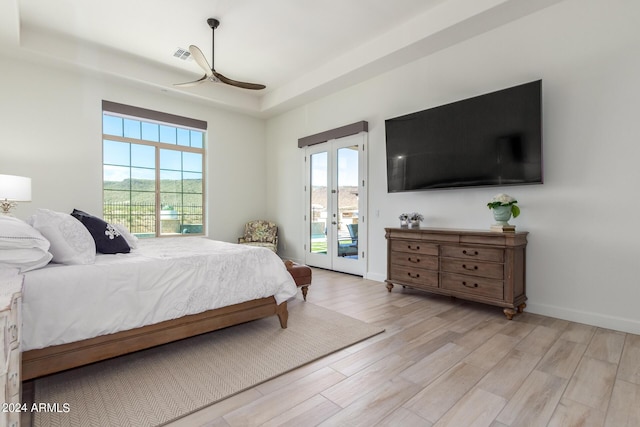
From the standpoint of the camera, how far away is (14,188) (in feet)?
11.1

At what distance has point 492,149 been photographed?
130 inches

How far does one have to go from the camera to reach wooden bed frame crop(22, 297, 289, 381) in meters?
1.72

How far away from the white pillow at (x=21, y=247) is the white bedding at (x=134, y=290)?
0.07 meters

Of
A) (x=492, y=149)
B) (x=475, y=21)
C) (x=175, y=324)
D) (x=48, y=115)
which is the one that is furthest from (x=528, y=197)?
(x=48, y=115)

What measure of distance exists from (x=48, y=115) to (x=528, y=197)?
6044 millimetres

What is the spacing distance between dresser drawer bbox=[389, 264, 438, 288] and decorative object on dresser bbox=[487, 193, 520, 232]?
33.2 inches

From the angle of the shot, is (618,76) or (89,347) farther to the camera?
(618,76)

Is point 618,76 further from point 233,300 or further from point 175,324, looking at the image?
point 175,324

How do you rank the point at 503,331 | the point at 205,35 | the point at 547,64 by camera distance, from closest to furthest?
the point at 503,331, the point at 547,64, the point at 205,35

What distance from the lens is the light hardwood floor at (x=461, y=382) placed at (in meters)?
1.58

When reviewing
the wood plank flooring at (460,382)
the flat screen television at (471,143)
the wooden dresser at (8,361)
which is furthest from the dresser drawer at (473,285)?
the wooden dresser at (8,361)

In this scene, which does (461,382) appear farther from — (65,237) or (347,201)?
(347,201)

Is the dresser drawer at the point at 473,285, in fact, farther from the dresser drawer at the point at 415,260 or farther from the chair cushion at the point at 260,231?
the chair cushion at the point at 260,231

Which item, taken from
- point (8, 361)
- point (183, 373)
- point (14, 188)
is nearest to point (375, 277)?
point (183, 373)
